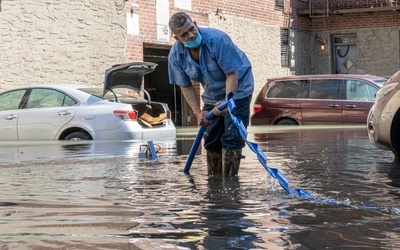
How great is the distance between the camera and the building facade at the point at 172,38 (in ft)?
68.5

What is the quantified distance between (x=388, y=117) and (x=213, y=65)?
7.89ft

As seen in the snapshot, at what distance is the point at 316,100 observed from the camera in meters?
20.3

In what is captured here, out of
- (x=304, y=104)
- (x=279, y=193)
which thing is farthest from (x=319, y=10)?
(x=279, y=193)

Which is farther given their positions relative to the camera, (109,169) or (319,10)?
(319,10)

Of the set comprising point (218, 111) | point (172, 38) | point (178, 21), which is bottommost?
point (218, 111)

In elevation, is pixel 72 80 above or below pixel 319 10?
below

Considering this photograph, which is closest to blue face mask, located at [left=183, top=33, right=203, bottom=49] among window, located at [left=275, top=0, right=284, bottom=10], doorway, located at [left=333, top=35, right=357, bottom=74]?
window, located at [left=275, top=0, right=284, bottom=10]

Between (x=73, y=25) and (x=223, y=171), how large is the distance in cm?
1432

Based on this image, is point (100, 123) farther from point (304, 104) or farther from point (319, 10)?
point (319, 10)

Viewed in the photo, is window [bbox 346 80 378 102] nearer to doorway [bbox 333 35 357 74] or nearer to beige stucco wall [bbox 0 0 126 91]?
beige stucco wall [bbox 0 0 126 91]

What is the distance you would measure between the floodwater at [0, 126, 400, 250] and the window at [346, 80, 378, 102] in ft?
28.8

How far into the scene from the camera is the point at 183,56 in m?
8.05

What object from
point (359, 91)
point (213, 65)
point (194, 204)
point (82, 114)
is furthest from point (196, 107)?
point (359, 91)

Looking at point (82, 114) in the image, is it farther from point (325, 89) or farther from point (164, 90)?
point (164, 90)
